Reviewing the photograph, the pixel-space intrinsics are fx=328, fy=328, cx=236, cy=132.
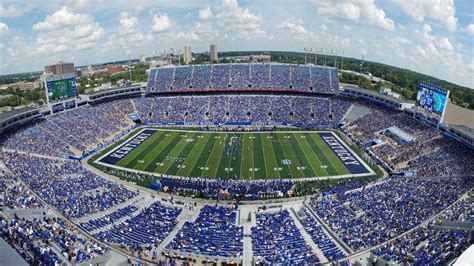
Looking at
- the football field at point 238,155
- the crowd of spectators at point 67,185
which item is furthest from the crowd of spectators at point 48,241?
the football field at point 238,155

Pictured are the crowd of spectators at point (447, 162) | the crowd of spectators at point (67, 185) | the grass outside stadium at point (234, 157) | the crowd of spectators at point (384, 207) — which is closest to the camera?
the crowd of spectators at point (384, 207)

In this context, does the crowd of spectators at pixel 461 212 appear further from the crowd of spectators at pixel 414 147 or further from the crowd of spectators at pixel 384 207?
the crowd of spectators at pixel 414 147

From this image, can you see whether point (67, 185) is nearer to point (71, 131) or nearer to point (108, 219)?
point (108, 219)

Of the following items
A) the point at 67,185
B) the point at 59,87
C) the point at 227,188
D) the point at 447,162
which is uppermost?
the point at 59,87

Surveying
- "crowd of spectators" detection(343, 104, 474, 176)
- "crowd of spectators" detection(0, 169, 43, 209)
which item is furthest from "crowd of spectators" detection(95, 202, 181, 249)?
"crowd of spectators" detection(343, 104, 474, 176)

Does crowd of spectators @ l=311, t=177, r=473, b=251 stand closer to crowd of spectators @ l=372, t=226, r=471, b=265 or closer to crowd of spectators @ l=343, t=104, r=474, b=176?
crowd of spectators @ l=372, t=226, r=471, b=265

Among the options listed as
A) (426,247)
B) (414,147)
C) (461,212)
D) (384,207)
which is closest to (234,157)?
(384,207)

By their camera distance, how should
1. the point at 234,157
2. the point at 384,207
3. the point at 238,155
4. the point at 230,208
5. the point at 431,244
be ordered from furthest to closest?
the point at 238,155 → the point at 234,157 → the point at 230,208 → the point at 384,207 → the point at 431,244
